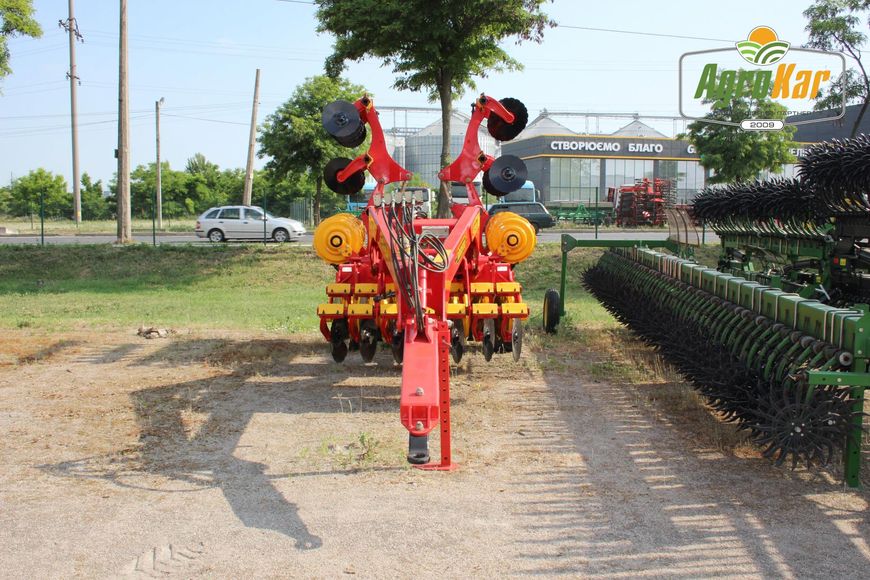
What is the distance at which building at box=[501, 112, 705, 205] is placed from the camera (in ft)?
170

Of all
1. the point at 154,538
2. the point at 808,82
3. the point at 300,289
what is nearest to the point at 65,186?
the point at 300,289

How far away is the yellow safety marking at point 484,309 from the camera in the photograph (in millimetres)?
6727

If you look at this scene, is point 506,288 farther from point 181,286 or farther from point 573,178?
point 573,178

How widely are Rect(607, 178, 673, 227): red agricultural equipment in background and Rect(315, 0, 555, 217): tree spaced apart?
62.7 ft

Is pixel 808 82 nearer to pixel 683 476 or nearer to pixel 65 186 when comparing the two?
pixel 683 476

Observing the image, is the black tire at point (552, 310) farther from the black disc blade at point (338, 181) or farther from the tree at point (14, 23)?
the tree at point (14, 23)

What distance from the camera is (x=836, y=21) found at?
1856cm

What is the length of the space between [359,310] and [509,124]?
92.2 inches

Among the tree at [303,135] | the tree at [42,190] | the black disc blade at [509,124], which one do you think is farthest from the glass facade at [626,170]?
the black disc blade at [509,124]

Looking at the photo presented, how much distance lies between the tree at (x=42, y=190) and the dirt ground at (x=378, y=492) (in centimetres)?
4480

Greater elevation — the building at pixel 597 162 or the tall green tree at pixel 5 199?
the building at pixel 597 162

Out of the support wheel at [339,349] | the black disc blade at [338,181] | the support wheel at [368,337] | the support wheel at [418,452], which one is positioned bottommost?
the support wheel at [418,452]

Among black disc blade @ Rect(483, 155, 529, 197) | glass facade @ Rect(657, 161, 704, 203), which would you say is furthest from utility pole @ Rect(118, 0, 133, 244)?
glass facade @ Rect(657, 161, 704, 203)

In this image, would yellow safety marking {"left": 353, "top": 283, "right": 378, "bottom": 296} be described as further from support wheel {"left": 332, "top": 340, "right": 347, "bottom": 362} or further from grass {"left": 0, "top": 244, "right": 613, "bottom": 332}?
grass {"left": 0, "top": 244, "right": 613, "bottom": 332}
